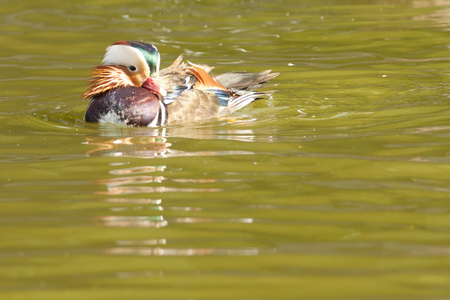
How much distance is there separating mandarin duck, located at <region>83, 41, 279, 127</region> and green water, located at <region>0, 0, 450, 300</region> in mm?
201

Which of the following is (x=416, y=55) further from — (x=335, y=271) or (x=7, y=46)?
(x=335, y=271)

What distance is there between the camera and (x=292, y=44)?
1373 centimetres

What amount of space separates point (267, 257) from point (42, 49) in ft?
30.8

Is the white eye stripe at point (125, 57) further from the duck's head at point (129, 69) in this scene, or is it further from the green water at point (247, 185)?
the green water at point (247, 185)

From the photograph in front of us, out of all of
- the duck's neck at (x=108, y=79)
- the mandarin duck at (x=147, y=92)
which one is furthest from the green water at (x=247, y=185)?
the duck's neck at (x=108, y=79)

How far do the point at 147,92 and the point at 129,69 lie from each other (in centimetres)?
32

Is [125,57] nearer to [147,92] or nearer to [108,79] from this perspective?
[108,79]

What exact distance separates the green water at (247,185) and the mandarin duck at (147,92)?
0.66ft

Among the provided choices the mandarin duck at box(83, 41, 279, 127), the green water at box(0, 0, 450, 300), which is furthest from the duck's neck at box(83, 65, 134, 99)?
the green water at box(0, 0, 450, 300)

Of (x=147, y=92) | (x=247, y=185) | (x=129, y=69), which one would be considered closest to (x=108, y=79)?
(x=129, y=69)

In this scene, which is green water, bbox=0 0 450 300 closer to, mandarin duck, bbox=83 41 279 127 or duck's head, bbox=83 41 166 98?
mandarin duck, bbox=83 41 279 127

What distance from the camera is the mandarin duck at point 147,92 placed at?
9094mm

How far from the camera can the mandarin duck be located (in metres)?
9.09

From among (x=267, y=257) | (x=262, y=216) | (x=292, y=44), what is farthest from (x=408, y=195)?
(x=292, y=44)
